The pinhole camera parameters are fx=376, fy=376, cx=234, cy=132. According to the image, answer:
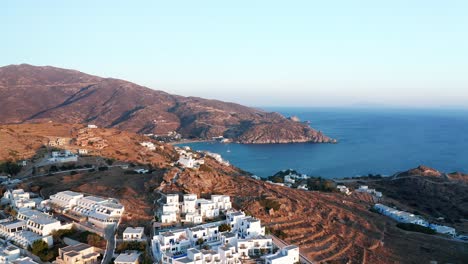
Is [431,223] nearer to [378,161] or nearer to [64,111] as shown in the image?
[378,161]

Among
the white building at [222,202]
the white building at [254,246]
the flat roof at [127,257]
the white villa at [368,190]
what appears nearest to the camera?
the flat roof at [127,257]

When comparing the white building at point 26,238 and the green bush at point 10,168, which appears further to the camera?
the green bush at point 10,168

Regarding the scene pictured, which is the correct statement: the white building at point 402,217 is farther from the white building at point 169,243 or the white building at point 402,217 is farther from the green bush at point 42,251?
the green bush at point 42,251

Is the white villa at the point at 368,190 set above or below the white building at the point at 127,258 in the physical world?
below

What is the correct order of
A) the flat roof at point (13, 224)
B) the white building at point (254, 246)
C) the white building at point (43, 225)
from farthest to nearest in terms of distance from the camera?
the flat roof at point (13, 224) < the white building at point (43, 225) < the white building at point (254, 246)

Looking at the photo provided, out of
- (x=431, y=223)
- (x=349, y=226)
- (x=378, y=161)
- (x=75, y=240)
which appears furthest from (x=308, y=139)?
(x=75, y=240)

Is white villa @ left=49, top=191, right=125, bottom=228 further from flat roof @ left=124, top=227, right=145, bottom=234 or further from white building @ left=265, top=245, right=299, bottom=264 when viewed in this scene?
white building @ left=265, top=245, right=299, bottom=264

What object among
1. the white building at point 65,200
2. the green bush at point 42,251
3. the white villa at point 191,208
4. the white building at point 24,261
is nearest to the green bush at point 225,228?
the white villa at point 191,208

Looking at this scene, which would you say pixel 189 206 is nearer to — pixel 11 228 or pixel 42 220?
pixel 42 220
